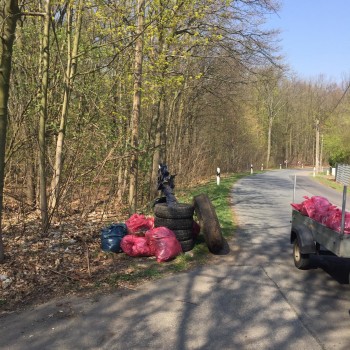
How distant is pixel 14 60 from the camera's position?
10.4m

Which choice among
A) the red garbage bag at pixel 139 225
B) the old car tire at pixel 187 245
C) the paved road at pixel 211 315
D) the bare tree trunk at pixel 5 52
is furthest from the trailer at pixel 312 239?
the bare tree trunk at pixel 5 52

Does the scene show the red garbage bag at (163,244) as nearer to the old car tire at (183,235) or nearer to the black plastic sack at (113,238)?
the old car tire at (183,235)

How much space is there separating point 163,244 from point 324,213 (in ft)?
8.73

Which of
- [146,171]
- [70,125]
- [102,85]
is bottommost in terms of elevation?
[146,171]

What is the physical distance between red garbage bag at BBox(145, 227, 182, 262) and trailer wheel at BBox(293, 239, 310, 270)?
198 cm

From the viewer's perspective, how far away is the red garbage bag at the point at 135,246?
714 centimetres

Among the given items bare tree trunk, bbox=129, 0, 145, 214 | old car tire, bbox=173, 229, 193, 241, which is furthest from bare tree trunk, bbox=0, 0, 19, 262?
bare tree trunk, bbox=129, 0, 145, 214

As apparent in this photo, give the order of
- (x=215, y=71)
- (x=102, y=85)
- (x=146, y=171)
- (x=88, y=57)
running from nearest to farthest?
1. (x=88, y=57)
2. (x=102, y=85)
3. (x=146, y=171)
4. (x=215, y=71)

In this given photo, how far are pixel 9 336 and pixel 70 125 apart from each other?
7626mm

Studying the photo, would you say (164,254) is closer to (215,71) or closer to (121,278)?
(121,278)

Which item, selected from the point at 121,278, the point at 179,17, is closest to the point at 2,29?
the point at 121,278

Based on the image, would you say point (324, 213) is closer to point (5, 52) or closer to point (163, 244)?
point (163, 244)

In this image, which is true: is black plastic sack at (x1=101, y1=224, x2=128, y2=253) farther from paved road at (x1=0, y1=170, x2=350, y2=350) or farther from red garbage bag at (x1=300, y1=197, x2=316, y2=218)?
red garbage bag at (x1=300, y1=197, x2=316, y2=218)

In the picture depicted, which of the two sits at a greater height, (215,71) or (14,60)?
(215,71)
